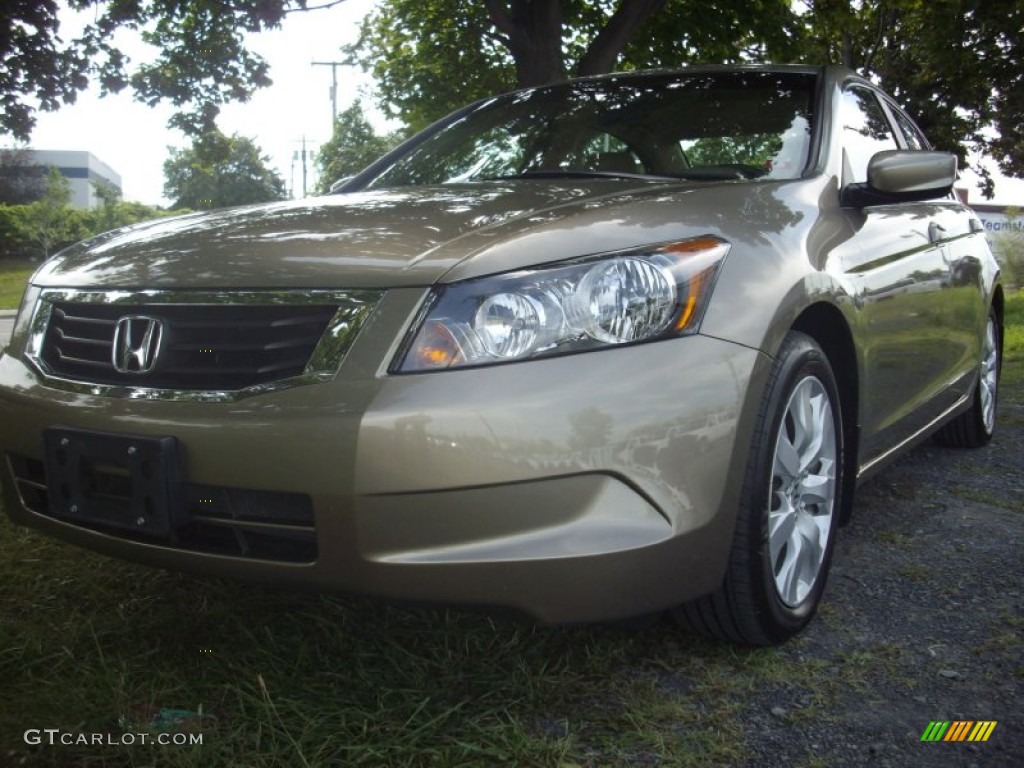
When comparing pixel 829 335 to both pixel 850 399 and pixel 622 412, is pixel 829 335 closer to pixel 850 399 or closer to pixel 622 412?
pixel 850 399

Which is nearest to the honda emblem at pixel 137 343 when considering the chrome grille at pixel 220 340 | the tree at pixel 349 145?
the chrome grille at pixel 220 340

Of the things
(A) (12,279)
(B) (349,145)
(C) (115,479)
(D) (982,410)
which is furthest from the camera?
(B) (349,145)

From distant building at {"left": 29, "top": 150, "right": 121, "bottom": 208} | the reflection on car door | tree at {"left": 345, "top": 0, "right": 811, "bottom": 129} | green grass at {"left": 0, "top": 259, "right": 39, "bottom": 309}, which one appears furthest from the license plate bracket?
distant building at {"left": 29, "top": 150, "right": 121, "bottom": 208}

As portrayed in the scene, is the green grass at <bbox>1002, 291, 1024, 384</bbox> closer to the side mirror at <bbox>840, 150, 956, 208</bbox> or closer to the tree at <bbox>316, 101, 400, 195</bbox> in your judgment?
the side mirror at <bbox>840, 150, 956, 208</bbox>

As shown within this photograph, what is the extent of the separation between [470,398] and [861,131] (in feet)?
7.11

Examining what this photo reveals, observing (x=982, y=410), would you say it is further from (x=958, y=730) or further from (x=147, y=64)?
(x=147, y=64)

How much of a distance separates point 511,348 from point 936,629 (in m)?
1.40

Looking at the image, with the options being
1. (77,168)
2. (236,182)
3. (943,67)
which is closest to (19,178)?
(236,182)

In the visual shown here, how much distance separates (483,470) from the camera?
183cm

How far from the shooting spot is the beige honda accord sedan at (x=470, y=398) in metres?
1.86

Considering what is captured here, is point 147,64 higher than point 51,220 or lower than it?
higher

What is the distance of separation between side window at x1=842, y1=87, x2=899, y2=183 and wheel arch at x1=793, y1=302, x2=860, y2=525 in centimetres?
56

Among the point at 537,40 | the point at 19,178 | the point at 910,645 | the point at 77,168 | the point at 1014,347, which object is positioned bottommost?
the point at 1014,347

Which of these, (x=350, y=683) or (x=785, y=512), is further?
(x=785, y=512)
